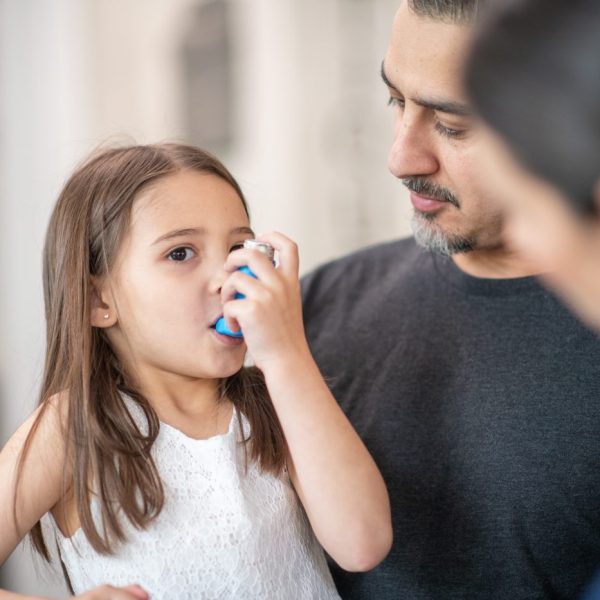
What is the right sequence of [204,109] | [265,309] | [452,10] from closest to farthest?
[265,309]
[452,10]
[204,109]

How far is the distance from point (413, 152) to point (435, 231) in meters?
0.14

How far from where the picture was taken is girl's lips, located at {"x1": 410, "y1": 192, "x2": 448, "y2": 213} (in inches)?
57.6

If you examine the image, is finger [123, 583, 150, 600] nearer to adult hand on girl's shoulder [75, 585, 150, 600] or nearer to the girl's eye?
adult hand on girl's shoulder [75, 585, 150, 600]

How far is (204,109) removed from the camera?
3.98 m

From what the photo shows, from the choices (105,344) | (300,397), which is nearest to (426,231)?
(300,397)

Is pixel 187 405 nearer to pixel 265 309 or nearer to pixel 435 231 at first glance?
pixel 265 309

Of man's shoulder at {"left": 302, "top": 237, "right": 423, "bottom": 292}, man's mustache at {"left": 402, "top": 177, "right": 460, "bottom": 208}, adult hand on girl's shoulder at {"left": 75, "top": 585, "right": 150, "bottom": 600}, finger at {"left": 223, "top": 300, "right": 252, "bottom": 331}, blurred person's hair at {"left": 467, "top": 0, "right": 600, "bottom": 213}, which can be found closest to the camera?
blurred person's hair at {"left": 467, "top": 0, "right": 600, "bottom": 213}

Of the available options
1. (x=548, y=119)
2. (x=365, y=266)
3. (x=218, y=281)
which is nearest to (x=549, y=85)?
(x=548, y=119)

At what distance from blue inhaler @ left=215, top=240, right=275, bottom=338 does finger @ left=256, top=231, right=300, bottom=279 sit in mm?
11

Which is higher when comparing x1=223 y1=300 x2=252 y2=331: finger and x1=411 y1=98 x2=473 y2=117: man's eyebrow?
x1=411 y1=98 x2=473 y2=117: man's eyebrow

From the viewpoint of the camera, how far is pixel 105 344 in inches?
51.4

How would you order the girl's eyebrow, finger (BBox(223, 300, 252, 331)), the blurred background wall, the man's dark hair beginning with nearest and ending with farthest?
finger (BBox(223, 300, 252, 331)) < the girl's eyebrow < the man's dark hair < the blurred background wall

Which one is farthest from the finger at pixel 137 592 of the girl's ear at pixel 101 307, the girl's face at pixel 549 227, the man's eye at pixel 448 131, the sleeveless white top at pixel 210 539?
the man's eye at pixel 448 131

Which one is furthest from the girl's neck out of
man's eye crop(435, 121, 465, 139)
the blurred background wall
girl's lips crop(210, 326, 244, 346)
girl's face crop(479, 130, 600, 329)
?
the blurred background wall
